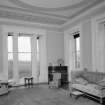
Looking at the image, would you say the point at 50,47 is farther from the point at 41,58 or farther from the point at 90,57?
the point at 90,57

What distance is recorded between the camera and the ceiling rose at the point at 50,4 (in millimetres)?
4598

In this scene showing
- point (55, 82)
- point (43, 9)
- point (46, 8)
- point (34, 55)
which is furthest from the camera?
point (34, 55)

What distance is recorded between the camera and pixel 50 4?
4844mm

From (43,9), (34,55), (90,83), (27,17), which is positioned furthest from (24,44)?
(90,83)

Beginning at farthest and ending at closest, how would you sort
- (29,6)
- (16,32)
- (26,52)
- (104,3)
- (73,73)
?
(26,52), (16,32), (73,73), (29,6), (104,3)

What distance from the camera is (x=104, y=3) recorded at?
452cm

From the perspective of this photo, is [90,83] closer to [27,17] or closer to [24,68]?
[24,68]

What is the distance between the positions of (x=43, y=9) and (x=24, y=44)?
286 centimetres

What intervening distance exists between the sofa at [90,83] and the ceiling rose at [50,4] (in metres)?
3.01

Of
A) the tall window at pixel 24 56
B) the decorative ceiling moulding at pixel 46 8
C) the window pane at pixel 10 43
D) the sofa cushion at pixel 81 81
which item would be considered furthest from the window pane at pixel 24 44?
the sofa cushion at pixel 81 81

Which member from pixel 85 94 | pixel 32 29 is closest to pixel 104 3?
pixel 85 94

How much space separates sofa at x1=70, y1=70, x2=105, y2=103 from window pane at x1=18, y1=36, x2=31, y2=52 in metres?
3.49

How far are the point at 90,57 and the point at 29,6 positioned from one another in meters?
3.65

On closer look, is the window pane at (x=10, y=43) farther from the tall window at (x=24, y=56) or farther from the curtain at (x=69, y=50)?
the curtain at (x=69, y=50)
